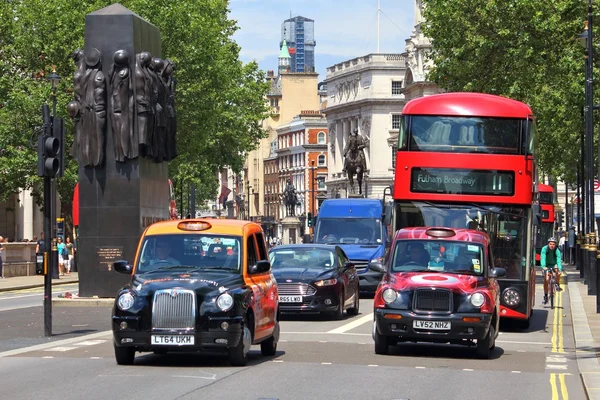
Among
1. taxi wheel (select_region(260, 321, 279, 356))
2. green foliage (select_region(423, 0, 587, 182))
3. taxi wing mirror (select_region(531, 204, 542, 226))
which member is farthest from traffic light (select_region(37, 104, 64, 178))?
green foliage (select_region(423, 0, 587, 182))

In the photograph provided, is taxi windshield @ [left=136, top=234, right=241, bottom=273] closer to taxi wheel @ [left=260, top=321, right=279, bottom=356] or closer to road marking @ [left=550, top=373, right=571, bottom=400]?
taxi wheel @ [left=260, top=321, right=279, bottom=356]

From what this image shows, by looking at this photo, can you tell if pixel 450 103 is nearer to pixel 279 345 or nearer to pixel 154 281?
pixel 279 345

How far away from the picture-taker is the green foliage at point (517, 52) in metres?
50.1

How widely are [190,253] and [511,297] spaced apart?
31.4 feet

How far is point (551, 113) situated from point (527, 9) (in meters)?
5.46

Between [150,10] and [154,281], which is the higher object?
[150,10]

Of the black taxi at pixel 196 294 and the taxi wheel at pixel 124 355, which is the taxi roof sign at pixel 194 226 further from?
the taxi wheel at pixel 124 355

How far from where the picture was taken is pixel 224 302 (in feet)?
54.9

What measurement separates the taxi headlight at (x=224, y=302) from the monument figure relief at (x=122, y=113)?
17.0 metres

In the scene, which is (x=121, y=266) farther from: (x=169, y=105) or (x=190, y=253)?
(x=169, y=105)

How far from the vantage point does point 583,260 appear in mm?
50031

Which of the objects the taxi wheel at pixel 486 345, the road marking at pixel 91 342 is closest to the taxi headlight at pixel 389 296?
the taxi wheel at pixel 486 345

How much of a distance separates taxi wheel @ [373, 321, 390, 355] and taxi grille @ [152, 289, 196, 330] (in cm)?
382

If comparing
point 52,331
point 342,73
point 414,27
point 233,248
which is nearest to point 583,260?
point 52,331
